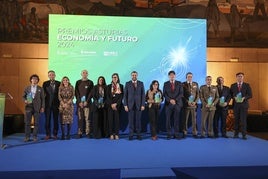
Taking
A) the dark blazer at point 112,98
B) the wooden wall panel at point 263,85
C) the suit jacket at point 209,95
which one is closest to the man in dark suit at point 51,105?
the dark blazer at point 112,98

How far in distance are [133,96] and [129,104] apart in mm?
200

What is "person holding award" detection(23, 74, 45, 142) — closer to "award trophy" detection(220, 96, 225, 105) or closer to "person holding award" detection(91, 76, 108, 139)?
"person holding award" detection(91, 76, 108, 139)

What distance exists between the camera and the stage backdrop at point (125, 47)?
8328 mm

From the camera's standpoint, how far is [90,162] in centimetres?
439

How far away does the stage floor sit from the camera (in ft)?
13.5

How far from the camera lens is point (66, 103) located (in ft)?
21.9

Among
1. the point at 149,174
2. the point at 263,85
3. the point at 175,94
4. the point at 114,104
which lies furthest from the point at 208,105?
the point at 263,85

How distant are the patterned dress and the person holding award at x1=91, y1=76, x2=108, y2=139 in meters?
0.53

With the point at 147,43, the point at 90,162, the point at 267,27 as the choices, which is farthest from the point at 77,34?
the point at 267,27

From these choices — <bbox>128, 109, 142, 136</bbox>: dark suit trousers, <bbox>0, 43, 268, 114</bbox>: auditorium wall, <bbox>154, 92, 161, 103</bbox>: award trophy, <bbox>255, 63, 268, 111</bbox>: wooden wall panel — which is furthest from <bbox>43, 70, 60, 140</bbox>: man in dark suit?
<bbox>255, 63, 268, 111</bbox>: wooden wall panel

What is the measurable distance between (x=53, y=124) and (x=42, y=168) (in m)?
3.43

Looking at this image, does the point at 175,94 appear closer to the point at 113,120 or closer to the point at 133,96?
the point at 133,96

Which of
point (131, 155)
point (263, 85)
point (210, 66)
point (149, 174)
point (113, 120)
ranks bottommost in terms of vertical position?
point (131, 155)

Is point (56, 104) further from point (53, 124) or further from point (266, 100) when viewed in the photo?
point (266, 100)
